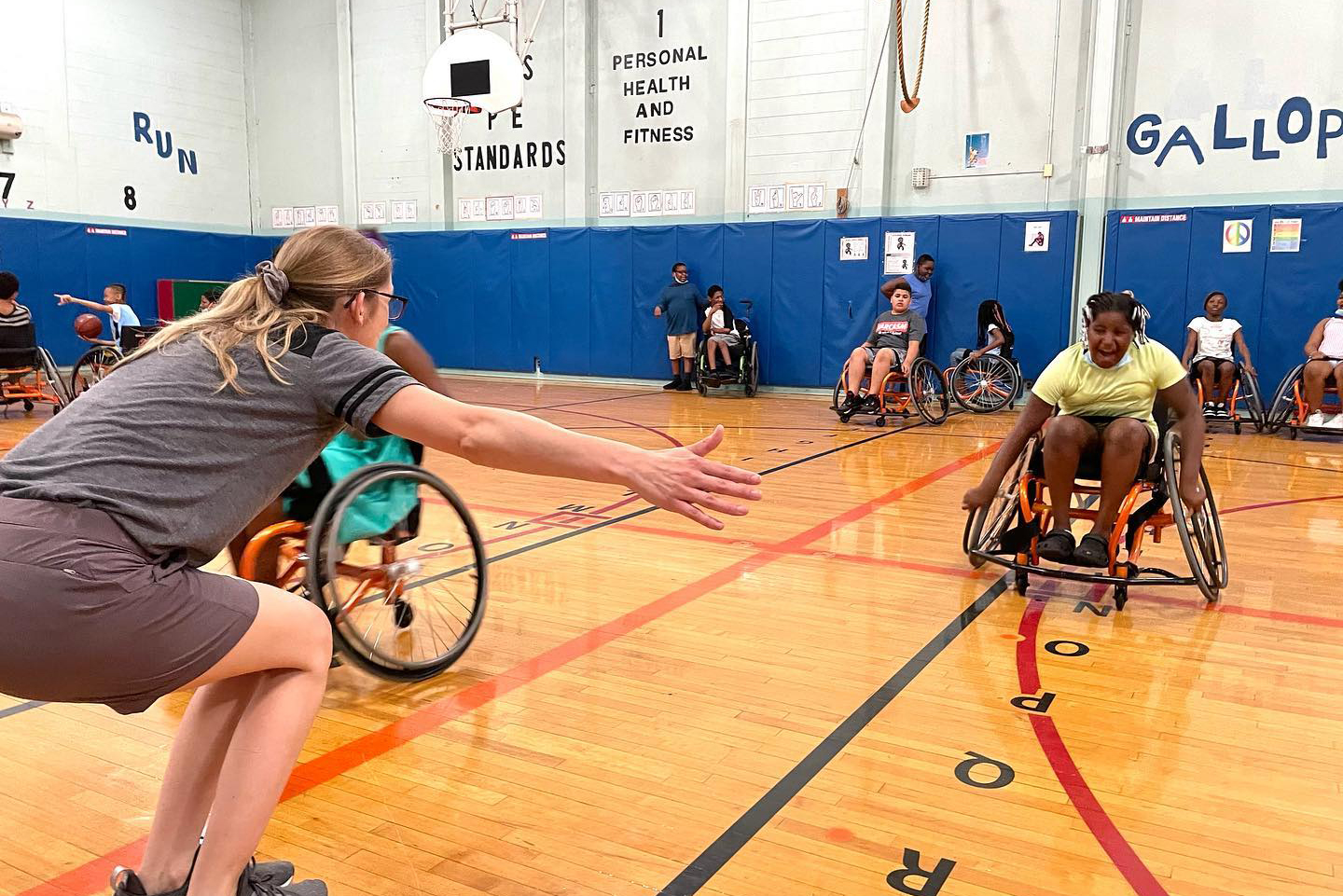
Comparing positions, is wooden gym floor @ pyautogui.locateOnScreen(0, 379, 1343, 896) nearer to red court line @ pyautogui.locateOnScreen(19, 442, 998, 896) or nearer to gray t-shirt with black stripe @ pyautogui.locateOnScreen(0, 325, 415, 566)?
red court line @ pyautogui.locateOnScreen(19, 442, 998, 896)

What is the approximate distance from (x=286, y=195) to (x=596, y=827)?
1457cm

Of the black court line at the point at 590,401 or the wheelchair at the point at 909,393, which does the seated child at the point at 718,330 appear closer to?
the black court line at the point at 590,401

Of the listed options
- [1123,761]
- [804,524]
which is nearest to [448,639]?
[1123,761]

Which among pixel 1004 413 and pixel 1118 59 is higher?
pixel 1118 59

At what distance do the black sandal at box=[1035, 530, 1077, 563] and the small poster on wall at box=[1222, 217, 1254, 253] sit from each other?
701 centimetres

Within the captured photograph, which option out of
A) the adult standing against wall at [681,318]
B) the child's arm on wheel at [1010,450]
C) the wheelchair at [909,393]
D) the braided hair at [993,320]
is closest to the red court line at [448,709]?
the child's arm on wheel at [1010,450]

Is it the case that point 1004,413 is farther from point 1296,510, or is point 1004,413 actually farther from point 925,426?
point 1296,510

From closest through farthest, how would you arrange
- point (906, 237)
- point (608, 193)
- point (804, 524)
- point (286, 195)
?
point (804, 524)
point (906, 237)
point (608, 193)
point (286, 195)

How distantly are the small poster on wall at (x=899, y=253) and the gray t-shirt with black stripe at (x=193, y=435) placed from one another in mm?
9651

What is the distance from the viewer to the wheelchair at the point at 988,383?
9562mm

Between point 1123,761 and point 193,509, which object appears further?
point 1123,761

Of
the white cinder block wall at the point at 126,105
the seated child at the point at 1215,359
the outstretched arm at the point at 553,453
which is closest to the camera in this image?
the outstretched arm at the point at 553,453

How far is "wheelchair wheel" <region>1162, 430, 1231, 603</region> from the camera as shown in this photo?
332 cm

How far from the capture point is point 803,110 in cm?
1102
